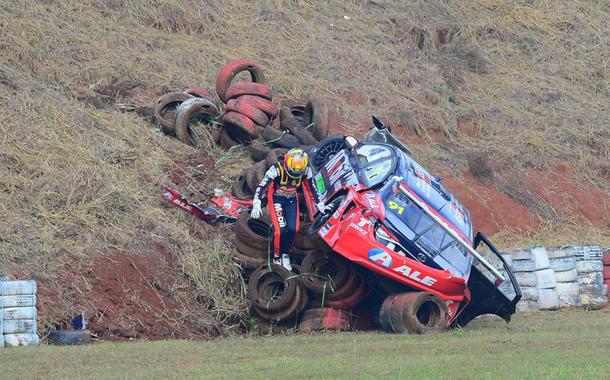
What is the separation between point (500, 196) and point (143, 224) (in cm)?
875

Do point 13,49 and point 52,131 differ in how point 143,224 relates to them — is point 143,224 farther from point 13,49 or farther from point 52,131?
point 13,49

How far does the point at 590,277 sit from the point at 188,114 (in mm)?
7443

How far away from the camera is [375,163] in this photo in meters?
15.6

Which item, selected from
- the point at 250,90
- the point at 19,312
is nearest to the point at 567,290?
the point at 250,90

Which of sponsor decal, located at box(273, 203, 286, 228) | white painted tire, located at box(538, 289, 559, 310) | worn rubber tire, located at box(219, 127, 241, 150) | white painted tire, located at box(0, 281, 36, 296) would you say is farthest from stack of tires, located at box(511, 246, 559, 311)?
white painted tire, located at box(0, 281, 36, 296)

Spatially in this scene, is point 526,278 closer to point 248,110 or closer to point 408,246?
point 408,246

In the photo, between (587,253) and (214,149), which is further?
(214,149)

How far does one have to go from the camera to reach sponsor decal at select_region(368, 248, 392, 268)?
14570mm

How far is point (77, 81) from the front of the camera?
22500 mm

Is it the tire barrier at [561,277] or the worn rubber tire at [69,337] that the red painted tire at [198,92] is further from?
the worn rubber tire at [69,337]

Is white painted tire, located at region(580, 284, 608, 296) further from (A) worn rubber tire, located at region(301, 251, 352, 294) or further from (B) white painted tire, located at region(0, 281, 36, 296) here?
(B) white painted tire, located at region(0, 281, 36, 296)

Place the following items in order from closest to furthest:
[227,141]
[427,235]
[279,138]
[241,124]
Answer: [427,235], [279,138], [241,124], [227,141]

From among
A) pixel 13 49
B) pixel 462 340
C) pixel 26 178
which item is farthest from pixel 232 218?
pixel 13 49

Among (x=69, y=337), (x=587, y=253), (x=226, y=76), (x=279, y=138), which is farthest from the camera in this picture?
(x=226, y=76)
